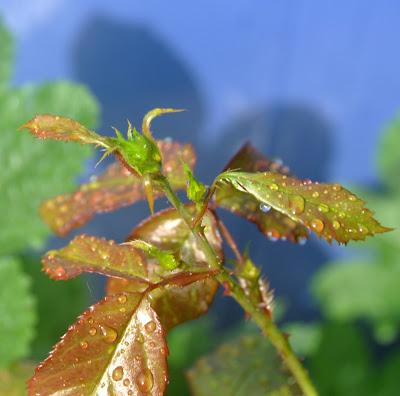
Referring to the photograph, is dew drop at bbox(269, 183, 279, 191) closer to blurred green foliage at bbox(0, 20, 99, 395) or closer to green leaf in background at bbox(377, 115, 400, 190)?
blurred green foliage at bbox(0, 20, 99, 395)

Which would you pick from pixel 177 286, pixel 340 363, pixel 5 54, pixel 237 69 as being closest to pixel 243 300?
pixel 177 286

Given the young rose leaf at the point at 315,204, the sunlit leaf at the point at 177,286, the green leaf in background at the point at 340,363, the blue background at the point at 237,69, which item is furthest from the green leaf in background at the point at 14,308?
the blue background at the point at 237,69

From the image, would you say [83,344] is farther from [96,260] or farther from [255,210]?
[255,210]

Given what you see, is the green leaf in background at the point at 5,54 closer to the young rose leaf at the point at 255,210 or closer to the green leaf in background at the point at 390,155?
the young rose leaf at the point at 255,210

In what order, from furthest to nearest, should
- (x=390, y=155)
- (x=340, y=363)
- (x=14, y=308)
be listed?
1. (x=390, y=155)
2. (x=340, y=363)
3. (x=14, y=308)

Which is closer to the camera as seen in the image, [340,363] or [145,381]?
[145,381]

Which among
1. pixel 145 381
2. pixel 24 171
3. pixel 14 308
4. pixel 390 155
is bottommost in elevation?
pixel 145 381
